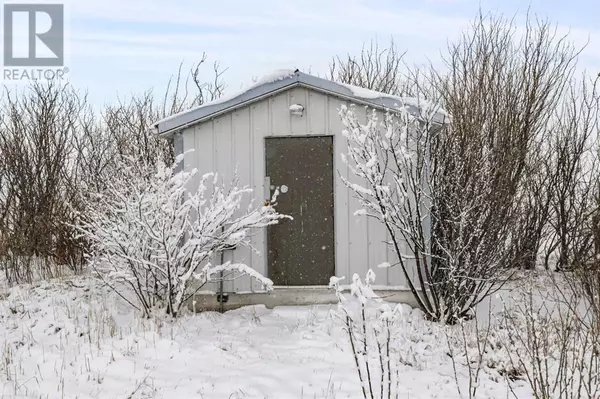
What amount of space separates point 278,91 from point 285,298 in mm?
2914

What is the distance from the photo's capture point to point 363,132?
22.6ft

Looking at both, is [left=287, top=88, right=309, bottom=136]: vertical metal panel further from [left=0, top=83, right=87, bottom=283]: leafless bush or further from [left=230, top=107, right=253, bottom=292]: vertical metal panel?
[left=0, top=83, right=87, bottom=283]: leafless bush

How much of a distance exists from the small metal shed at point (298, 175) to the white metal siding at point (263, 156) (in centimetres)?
1

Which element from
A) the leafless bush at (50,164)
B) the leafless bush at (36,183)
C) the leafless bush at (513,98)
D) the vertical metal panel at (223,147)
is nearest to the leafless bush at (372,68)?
the leafless bush at (513,98)

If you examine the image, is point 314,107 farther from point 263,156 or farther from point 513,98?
point 513,98

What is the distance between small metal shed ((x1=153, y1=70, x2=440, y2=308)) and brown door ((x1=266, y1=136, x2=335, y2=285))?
14 millimetres

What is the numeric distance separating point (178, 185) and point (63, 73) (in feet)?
30.8

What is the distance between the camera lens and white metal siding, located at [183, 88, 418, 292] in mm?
7137

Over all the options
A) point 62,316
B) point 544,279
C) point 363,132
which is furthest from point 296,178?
point 544,279

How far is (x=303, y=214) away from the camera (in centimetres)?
723

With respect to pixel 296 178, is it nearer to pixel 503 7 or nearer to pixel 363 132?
pixel 363 132

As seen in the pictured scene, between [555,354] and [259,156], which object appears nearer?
[555,354]

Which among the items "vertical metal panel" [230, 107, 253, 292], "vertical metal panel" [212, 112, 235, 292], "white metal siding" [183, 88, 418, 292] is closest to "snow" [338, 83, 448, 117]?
"white metal siding" [183, 88, 418, 292]

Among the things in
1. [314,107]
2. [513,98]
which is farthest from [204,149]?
[513,98]
